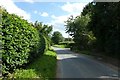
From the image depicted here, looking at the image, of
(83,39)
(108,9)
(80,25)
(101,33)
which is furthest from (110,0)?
(80,25)

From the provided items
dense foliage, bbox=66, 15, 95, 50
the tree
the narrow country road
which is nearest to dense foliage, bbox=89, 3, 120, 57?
the narrow country road

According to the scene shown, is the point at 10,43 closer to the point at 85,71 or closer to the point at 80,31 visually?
the point at 85,71

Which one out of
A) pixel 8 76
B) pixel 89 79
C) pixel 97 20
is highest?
pixel 97 20

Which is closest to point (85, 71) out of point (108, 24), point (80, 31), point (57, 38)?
point (108, 24)

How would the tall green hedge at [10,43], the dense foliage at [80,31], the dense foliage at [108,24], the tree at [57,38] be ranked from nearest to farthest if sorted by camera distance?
the tall green hedge at [10,43] → the dense foliage at [108,24] → the dense foliage at [80,31] → the tree at [57,38]

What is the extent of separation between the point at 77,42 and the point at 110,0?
103 feet

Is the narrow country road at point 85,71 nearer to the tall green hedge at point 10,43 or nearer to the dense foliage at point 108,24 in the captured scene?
the dense foliage at point 108,24

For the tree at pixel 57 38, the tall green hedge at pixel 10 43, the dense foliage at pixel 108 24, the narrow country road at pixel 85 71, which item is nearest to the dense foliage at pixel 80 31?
the dense foliage at pixel 108 24

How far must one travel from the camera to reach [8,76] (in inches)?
370

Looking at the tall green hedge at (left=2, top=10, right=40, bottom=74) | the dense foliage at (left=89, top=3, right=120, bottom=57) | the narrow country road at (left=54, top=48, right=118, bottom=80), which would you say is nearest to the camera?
the tall green hedge at (left=2, top=10, right=40, bottom=74)

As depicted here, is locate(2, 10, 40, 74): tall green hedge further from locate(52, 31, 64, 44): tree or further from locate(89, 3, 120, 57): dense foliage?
locate(52, 31, 64, 44): tree

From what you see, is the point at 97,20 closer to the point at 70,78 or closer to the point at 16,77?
the point at 70,78

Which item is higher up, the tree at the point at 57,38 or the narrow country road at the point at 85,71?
the tree at the point at 57,38

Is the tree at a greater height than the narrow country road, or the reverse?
the tree
